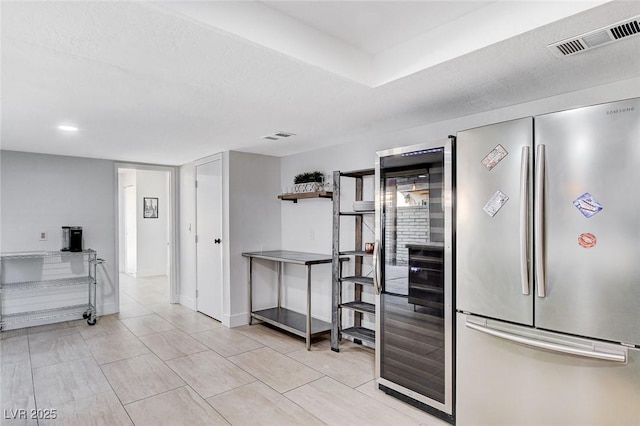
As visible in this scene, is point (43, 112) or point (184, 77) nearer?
point (184, 77)

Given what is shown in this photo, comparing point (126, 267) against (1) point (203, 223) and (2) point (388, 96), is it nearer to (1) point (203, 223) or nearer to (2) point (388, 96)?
(1) point (203, 223)

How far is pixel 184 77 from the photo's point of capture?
2.16m

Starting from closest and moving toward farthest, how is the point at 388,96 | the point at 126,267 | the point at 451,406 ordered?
1. the point at 451,406
2. the point at 388,96
3. the point at 126,267

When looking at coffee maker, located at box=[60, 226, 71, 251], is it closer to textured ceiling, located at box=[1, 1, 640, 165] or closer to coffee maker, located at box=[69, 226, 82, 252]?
coffee maker, located at box=[69, 226, 82, 252]

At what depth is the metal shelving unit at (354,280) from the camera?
3461 millimetres

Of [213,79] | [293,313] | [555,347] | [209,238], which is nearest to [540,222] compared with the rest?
[555,347]

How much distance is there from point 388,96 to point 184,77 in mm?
1338

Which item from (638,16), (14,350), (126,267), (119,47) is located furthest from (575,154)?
(126,267)

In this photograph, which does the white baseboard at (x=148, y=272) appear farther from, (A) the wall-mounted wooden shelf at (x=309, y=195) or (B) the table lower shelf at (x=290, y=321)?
(A) the wall-mounted wooden shelf at (x=309, y=195)

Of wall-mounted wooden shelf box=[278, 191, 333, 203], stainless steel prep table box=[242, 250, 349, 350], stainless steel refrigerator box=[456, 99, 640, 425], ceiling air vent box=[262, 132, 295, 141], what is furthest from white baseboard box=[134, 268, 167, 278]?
stainless steel refrigerator box=[456, 99, 640, 425]

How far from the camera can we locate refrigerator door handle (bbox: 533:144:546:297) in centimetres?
188

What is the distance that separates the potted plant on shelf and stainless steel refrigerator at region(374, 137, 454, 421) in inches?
55.6

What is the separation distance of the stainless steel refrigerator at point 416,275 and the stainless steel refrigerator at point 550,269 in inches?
4.5

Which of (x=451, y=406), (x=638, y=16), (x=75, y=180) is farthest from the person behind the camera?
(x=75, y=180)
